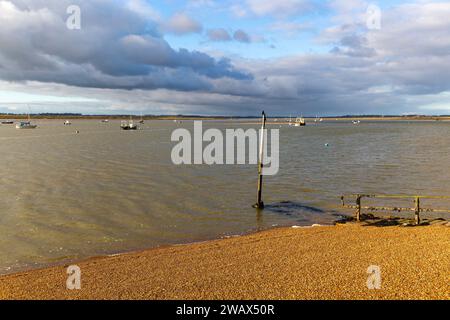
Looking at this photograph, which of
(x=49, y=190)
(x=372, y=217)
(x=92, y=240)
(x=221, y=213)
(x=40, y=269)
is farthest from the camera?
(x=49, y=190)

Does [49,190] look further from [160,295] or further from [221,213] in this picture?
[160,295]

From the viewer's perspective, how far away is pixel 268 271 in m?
12.0

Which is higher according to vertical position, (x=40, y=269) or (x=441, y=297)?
(x=441, y=297)

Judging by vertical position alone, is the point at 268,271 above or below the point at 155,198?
above

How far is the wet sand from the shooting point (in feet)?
33.8

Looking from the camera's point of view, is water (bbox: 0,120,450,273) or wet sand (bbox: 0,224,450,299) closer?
wet sand (bbox: 0,224,450,299)

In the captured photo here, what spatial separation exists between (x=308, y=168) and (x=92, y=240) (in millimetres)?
29142

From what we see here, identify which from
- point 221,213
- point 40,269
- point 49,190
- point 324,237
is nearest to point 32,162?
point 49,190

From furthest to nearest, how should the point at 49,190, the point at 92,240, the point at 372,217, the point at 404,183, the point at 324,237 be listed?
1. the point at 404,183
2. the point at 49,190
3. the point at 372,217
4. the point at 92,240
5. the point at 324,237

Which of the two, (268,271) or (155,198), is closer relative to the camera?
(268,271)

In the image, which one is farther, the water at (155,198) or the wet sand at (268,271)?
the water at (155,198)

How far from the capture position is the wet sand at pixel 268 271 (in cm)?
1029

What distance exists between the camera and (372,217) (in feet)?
69.0
